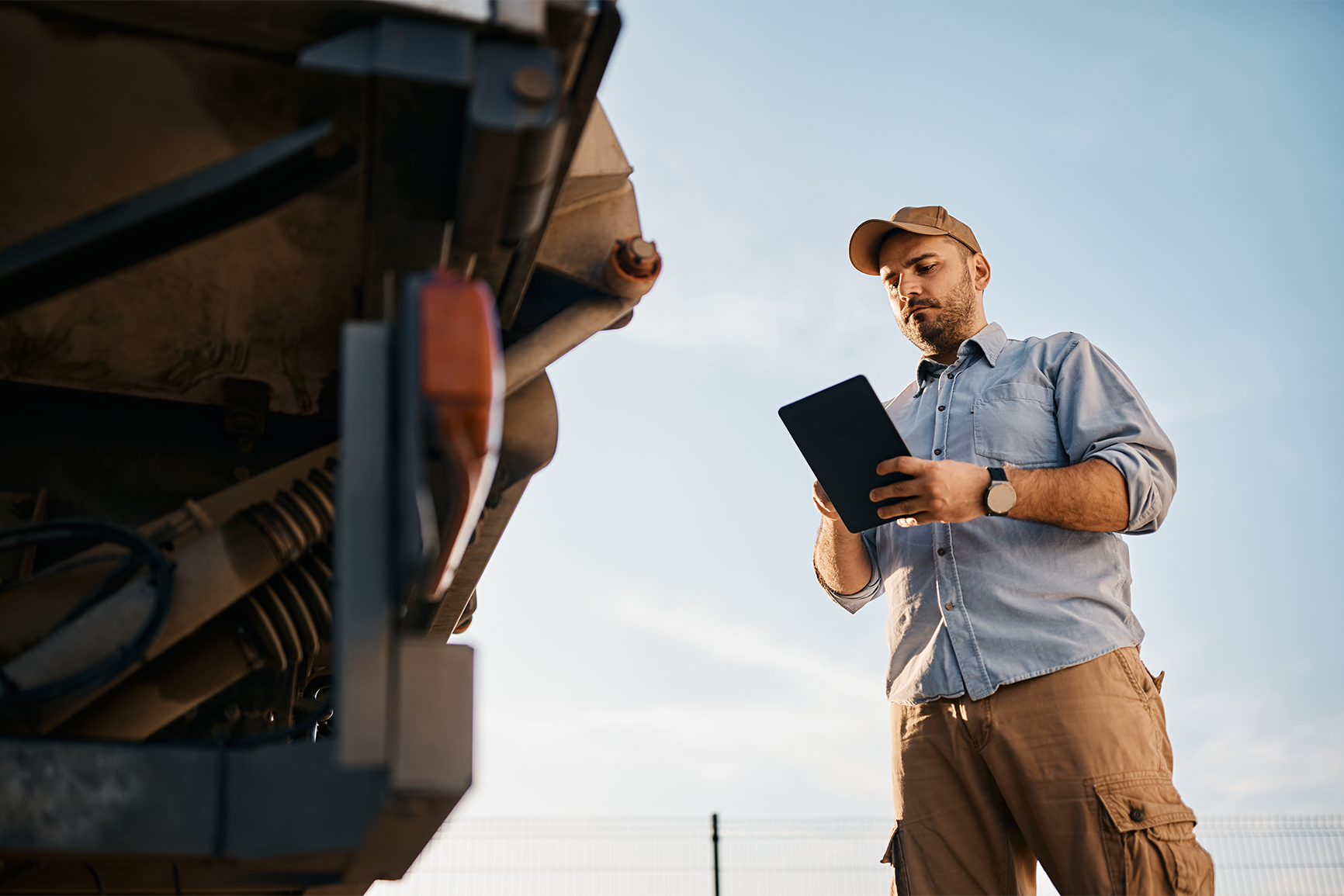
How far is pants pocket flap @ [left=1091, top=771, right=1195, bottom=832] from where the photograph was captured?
6.45 ft

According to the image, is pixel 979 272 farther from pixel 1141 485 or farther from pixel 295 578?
pixel 295 578

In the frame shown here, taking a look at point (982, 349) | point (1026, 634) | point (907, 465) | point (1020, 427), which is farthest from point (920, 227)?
A: point (1026, 634)

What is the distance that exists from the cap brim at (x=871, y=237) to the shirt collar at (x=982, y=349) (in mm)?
311

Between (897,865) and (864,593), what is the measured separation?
0.69 metres

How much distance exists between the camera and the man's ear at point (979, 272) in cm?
295

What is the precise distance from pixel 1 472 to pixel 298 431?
0.55 meters

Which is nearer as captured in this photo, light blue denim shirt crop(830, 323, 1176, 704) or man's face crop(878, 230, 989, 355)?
light blue denim shirt crop(830, 323, 1176, 704)

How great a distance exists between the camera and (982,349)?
2709 mm

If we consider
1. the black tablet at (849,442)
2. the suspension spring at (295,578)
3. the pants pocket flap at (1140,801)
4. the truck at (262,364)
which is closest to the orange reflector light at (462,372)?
the truck at (262,364)

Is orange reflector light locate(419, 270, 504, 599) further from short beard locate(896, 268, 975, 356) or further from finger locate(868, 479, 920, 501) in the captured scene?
short beard locate(896, 268, 975, 356)

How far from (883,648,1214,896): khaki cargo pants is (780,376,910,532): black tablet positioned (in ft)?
1.59

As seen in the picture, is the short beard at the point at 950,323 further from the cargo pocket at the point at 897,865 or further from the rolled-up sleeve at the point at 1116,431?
the cargo pocket at the point at 897,865

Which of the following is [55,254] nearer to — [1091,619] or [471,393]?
[471,393]

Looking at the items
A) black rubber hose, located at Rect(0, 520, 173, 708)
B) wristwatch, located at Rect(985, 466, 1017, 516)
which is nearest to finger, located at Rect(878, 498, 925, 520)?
wristwatch, located at Rect(985, 466, 1017, 516)
